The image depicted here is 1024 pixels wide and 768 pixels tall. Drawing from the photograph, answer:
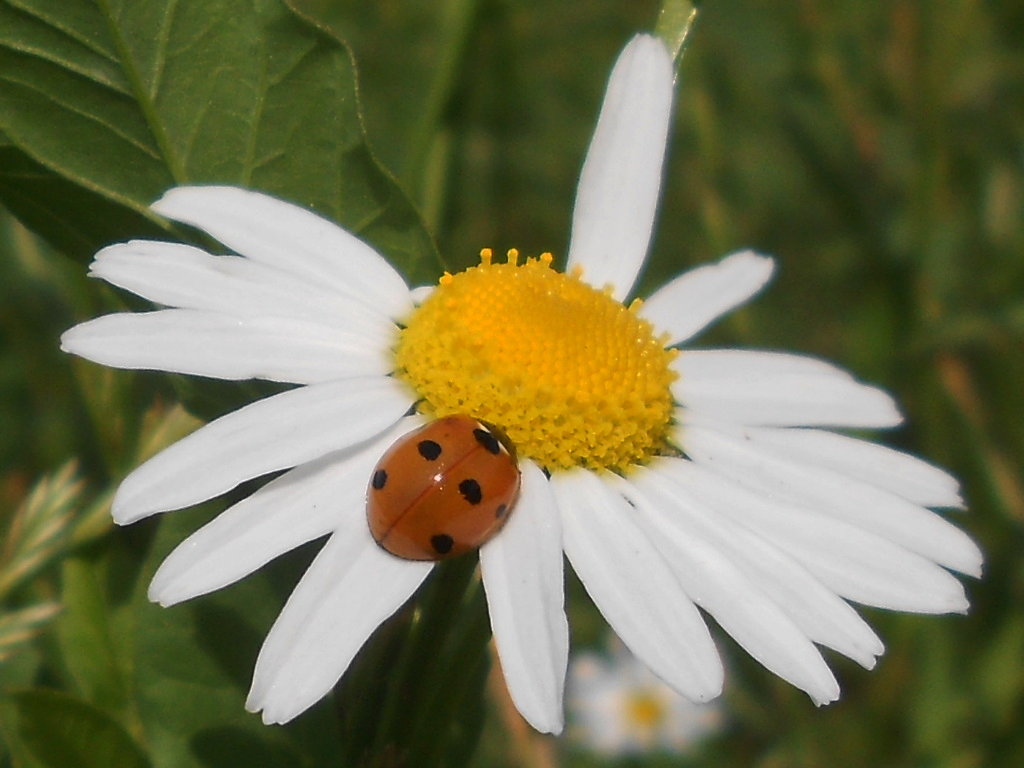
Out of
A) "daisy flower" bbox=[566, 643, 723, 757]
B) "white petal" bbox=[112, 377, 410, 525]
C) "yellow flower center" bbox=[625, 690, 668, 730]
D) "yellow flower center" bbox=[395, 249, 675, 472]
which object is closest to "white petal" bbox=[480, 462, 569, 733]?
"yellow flower center" bbox=[395, 249, 675, 472]

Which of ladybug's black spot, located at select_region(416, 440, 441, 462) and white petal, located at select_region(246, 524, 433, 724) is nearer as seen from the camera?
white petal, located at select_region(246, 524, 433, 724)

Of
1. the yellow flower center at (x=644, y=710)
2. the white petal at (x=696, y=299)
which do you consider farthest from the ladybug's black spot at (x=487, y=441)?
the yellow flower center at (x=644, y=710)

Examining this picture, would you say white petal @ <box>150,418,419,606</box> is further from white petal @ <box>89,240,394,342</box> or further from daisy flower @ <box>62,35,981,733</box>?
white petal @ <box>89,240,394,342</box>

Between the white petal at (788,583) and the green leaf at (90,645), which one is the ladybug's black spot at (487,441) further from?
the green leaf at (90,645)

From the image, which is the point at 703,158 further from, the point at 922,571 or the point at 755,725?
the point at 922,571

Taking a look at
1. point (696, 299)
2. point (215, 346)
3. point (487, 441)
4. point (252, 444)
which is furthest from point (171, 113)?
point (696, 299)

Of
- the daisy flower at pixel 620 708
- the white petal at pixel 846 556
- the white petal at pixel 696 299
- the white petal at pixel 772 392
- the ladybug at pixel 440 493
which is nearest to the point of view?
the ladybug at pixel 440 493
